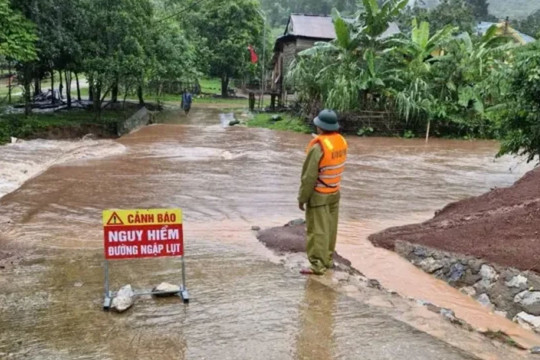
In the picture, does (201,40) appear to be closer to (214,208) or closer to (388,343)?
(214,208)

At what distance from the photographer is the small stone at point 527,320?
5457 mm

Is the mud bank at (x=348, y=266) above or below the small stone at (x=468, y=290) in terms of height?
above

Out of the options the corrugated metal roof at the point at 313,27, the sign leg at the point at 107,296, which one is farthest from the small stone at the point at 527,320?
the corrugated metal roof at the point at 313,27

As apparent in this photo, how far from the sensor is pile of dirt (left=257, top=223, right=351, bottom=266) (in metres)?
7.01

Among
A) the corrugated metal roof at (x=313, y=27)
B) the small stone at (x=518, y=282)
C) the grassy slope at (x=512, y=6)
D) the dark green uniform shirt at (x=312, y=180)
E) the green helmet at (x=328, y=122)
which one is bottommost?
the small stone at (x=518, y=282)

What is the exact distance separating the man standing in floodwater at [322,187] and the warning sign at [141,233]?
1.54m

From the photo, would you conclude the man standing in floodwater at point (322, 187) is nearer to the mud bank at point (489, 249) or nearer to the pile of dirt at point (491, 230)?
the mud bank at point (489, 249)

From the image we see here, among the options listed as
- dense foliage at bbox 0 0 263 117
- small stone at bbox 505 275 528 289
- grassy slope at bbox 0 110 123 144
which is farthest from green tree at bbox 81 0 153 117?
small stone at bbox 505 275 528 289

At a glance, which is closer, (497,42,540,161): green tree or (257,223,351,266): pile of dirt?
(257,223,351,266): pile of dirt

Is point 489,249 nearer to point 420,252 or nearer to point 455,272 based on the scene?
point 455,272

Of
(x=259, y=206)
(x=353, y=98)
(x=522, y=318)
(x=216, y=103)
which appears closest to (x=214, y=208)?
(x=259, y=206)

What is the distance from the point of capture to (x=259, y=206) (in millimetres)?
10961

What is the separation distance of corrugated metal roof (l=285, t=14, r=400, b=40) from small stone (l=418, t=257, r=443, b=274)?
87.4 ft

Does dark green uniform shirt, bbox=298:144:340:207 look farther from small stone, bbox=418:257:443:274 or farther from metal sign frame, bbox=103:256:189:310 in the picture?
small stone, bbox=418:257:443:274
